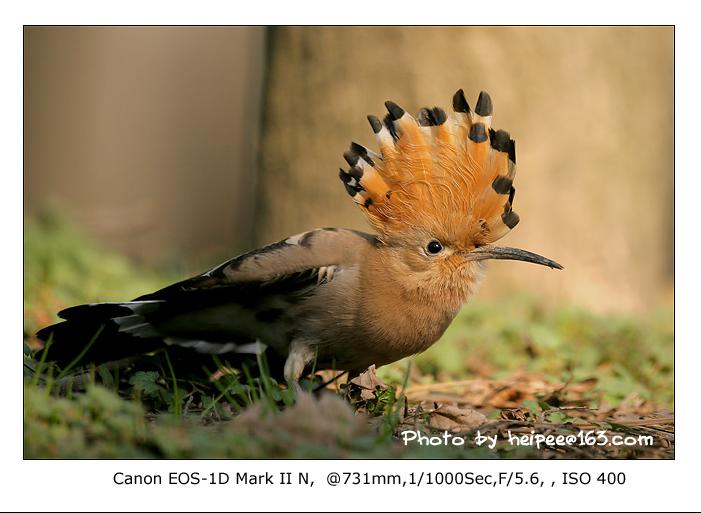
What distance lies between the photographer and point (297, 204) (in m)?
7.35

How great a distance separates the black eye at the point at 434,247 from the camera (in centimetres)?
391

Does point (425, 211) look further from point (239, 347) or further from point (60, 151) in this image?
point (60, 151)

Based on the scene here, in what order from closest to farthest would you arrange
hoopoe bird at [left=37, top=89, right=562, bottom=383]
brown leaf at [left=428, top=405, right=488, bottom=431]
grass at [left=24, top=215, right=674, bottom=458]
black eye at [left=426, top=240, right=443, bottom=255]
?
grass at [left=24, top=215, right=674, bottom=458], brown leaf at [left=428, top=405, right=488, bottom=431], hoopoe bird at [left=37, top=89, right=562, bottom=383], black eye at [left=426, top=240, right=443, bottom=255]

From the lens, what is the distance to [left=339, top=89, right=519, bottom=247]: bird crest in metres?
3.87

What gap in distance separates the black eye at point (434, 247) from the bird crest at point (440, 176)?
0.05m

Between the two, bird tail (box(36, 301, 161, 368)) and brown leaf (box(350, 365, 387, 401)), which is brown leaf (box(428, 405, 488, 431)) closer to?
brown leaf (box(350, 365, 387, 401))

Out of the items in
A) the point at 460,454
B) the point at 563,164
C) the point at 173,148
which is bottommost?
the point at 460,454

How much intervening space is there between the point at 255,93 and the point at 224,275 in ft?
16.0

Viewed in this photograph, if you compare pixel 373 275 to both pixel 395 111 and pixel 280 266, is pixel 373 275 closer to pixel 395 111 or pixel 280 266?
pixel 280 266

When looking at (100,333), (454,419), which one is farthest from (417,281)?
(100,333)

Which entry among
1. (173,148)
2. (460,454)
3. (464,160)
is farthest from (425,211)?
(173,148)

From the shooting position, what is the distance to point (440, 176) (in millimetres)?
3883

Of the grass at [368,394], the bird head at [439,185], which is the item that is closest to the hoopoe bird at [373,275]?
the bird head at [439,185]

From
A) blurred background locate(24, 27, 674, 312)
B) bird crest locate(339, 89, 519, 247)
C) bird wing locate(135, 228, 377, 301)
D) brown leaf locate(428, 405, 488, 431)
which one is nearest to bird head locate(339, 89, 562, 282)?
bird crest locate(339, 89, 519, 247)
